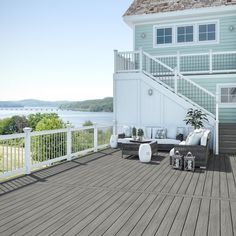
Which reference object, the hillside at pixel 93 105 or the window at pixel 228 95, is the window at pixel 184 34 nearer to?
the window at pixel 228 95

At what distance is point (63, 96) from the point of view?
7244cm

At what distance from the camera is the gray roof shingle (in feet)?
42.3

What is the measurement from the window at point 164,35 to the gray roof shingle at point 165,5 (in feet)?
3.08

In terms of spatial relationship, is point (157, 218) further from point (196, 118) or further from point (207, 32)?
point (207, 32)

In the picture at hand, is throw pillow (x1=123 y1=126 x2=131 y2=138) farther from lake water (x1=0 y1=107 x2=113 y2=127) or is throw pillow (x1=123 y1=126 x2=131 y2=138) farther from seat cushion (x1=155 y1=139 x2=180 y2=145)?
seat cushion (x1=155 y1=139 x2=180 y2=145)

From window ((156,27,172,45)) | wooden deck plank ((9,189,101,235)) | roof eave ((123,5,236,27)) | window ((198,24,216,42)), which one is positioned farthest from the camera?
window ((156,27,172,45))

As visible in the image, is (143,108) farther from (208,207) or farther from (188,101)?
(208,207)

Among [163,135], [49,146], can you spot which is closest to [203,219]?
[49,146]

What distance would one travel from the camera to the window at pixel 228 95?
1236 cm

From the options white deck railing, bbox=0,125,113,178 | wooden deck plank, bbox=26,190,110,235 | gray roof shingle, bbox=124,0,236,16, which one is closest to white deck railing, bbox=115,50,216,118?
gray roof shingle, bbox=124,0,236,16

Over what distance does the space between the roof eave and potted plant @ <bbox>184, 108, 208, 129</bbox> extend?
5231 millimetres

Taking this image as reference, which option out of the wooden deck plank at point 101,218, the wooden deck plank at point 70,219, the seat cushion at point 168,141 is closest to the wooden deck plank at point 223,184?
the wooden deck plank at point 101,218

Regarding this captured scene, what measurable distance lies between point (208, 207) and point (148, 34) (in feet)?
37.1

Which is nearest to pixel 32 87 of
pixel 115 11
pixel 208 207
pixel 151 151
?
pixel 115 11
